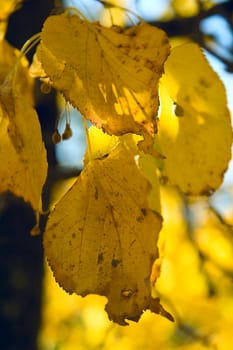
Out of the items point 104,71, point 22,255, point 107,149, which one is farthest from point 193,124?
point 22,255

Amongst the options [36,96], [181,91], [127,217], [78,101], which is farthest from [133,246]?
[36,96]

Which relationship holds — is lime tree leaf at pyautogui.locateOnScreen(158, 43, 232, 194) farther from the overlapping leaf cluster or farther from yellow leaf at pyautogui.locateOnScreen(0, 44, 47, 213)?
yellow leaf at pyautogui.locateOnScreen(0, 44, 47, 213)

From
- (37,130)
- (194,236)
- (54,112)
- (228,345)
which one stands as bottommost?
(228,345)

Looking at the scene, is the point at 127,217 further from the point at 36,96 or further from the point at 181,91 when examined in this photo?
the point at 36,96

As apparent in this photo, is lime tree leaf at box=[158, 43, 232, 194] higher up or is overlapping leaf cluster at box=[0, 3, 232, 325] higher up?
overlapping leaf cluster at box=[0, 3, 232, 325]

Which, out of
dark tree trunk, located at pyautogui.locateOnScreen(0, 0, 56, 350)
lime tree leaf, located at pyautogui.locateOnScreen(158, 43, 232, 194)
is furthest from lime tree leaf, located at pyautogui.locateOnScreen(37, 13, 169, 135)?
dark tree trunk, located at pyautogui.locateOnScreen(0, 0, 56, 350)

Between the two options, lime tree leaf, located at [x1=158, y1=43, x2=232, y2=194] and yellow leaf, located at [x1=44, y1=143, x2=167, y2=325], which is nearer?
yellow leaf, located at [x1=44, y1=143, x2=167, y2=325]

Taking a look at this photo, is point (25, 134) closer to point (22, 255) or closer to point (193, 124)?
point (193, 124)
